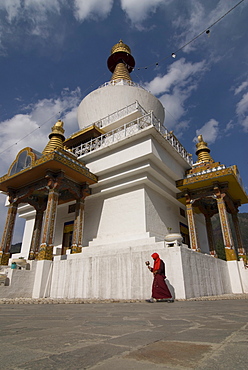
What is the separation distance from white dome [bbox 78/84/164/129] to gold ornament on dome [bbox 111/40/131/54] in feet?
30.7

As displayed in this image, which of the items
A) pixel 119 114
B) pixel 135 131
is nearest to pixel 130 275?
pixel 135 131

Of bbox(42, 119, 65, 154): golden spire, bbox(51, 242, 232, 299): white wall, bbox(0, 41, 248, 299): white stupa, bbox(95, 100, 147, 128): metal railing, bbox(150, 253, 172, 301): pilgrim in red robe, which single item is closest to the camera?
bbox(150, 253, 172, 301): pilgrim in red robe

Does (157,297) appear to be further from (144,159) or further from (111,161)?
(111,161)

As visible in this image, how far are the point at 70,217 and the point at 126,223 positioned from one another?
4862 mm

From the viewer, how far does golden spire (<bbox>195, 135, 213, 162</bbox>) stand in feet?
62.8

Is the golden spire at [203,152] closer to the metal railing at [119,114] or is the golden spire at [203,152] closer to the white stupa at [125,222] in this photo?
the white stupa at [125,222]

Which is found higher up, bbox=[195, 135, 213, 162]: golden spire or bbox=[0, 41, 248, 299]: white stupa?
bbox=[195, 135, 213, 162]: golden spire

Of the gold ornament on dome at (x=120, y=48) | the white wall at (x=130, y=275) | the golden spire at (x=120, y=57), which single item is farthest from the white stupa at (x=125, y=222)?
the gold ornament on dome at (x=120, y=48)

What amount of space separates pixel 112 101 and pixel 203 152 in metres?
8.43

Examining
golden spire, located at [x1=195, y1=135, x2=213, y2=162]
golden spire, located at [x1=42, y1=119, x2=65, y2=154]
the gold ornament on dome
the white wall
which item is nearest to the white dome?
golden spire, located at [x1=42, y1=119, x2=65, y2=154]

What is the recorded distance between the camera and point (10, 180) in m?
13.9

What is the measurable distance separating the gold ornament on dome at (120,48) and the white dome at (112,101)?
30.7 ft

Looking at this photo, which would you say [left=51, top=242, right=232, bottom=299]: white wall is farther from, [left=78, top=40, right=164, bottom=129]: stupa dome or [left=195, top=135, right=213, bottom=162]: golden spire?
[left=78, top=40, right=164, bottom=129]: stupa dome

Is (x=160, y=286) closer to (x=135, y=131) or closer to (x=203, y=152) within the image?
(x=135, y=131)
